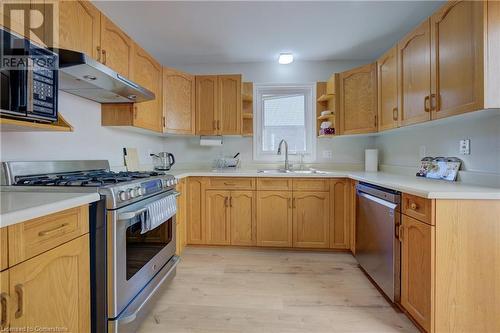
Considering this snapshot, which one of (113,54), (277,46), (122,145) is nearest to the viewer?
(113,54)

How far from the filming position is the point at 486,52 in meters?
1.26

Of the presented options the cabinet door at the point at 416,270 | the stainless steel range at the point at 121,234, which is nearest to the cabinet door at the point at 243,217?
the stainless steel range at the point at 121,234

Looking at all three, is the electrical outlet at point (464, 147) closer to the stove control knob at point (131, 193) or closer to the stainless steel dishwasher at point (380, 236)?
the stainless steel dishwasher at point (380, 236)

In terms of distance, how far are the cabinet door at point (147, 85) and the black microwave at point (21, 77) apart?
99 cm

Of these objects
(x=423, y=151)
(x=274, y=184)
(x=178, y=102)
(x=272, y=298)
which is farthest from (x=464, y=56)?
(x=178, y=102)

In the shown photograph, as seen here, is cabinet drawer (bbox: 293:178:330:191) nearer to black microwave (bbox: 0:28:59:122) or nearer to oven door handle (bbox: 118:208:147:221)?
oven door handle (bbox: 118:208:147:221)

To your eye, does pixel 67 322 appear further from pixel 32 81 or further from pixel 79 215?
pixel 32 81

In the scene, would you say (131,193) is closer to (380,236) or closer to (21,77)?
(21,77)

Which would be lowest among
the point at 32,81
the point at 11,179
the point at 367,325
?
the point at 367,325

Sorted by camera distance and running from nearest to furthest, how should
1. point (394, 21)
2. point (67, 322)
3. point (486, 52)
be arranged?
1. point (67, 322)
2. point (486, 52)
3. point (394, 21)

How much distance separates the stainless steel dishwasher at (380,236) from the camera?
5.42 ft

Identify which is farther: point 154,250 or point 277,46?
point 277,46

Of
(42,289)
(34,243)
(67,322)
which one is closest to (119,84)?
(34,243)

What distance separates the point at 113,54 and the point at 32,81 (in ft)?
2.96
